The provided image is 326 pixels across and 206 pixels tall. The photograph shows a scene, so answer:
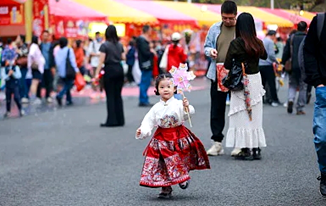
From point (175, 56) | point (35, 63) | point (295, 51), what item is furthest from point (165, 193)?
point (35, 63)

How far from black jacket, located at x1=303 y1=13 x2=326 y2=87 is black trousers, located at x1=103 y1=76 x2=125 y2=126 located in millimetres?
7744

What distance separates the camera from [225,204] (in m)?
6.63

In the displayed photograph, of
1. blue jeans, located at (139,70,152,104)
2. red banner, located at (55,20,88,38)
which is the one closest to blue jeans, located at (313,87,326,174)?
blue jeans, located at (139,70,152,104)

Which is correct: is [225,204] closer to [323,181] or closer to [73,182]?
[323,181]

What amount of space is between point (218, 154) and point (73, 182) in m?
2.38

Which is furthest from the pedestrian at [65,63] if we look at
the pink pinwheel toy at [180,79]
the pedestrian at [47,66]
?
the pink pinwheel toy at [180,79]

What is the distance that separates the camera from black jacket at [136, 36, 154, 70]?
1817cm

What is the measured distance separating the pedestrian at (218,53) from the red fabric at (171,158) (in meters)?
2.41

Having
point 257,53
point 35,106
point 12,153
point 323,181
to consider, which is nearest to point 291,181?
point 323,181

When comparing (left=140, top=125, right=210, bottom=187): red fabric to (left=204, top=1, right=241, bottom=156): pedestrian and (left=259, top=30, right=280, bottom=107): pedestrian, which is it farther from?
(left=259, top=30, right=280, bottom=107): pedestrian

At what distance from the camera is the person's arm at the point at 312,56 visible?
21.9 feet

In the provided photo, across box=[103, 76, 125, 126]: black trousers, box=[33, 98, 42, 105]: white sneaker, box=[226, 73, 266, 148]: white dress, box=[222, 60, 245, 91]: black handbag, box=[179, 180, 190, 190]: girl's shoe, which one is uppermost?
box=[222, 60, 245, 91]: black handbag

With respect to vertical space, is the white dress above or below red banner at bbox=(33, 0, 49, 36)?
below

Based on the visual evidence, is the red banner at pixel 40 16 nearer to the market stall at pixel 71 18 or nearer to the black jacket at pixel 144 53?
the market stall at pixel 71 18
